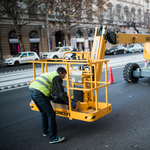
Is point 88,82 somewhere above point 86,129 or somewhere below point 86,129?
above

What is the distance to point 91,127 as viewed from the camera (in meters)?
4.81

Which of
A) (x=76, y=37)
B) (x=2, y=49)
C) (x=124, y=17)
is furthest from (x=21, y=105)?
(x=124, y=17)

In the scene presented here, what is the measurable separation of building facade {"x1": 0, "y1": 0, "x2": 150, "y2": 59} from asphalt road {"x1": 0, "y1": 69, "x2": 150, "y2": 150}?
18.1 m

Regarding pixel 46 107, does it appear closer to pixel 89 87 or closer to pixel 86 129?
pixel 86 129

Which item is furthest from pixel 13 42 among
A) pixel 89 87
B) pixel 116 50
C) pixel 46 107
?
pixel 46 107

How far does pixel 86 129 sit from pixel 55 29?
3032 centimetres

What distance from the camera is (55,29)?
33.3 m

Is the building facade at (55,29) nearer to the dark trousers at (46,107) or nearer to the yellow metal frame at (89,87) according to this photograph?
the yellow metal frame at (89,87)

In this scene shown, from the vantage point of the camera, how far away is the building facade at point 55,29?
89.7ft

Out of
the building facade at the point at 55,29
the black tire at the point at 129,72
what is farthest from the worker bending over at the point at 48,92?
the building facade at the point at 55,29

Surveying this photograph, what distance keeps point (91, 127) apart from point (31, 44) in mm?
27402

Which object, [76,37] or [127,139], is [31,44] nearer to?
[76,37]

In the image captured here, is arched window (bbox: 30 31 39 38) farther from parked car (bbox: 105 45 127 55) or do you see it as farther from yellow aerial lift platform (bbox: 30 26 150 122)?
yellow aerial lift platform (bbox: 30 26 150 122)

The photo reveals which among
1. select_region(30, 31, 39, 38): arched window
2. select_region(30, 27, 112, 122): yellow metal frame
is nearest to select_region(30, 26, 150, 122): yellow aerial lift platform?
select_region(30, 27, 112, 122): yellow metal frame
